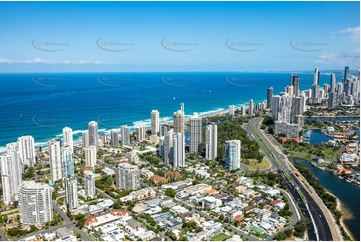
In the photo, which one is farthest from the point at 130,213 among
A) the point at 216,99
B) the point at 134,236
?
the point at 216,99

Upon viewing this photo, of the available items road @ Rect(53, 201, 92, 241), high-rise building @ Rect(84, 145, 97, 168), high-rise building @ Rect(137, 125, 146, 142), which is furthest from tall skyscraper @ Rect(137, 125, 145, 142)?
road @ Rect(53, 201, 92, 241)

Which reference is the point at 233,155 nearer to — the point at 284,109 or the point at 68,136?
the point at 68,136

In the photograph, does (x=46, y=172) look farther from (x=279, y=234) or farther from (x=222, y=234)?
(x=279, y=234)

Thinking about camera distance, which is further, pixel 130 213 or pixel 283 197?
pixel 283 197

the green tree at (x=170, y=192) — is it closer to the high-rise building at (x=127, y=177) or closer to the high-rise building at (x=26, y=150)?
the high-rise building at (x=127, y=177)

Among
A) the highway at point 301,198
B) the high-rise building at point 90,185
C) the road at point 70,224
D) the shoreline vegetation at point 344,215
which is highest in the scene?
the high-rise building at point 90,185

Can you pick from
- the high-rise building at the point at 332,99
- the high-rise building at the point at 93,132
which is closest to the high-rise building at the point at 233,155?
the high-rise building at the point at 93,132
